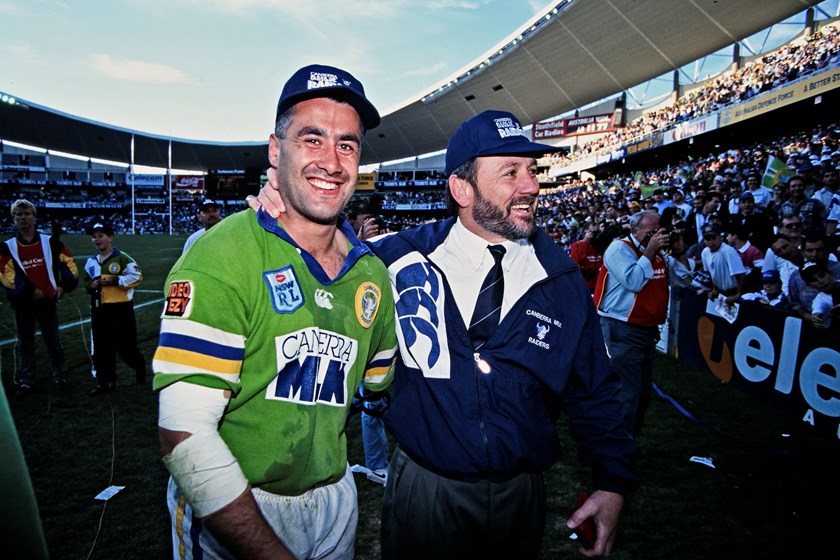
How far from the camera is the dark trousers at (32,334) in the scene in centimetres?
684

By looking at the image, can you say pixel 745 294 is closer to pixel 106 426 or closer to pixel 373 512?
pixel 373 512

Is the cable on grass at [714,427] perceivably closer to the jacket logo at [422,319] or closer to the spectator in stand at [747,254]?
the spectator in stand at [747,254]

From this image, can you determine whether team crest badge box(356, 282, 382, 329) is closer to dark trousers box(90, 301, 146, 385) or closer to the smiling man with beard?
the smiling man with beard

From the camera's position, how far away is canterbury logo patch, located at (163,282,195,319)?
145 centimetres

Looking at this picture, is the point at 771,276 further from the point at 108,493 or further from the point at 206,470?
the point at 108,493

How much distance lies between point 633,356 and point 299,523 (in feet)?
15.2

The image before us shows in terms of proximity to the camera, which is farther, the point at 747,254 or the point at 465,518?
the point at 747,254

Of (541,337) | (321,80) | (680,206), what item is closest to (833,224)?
(680,206)

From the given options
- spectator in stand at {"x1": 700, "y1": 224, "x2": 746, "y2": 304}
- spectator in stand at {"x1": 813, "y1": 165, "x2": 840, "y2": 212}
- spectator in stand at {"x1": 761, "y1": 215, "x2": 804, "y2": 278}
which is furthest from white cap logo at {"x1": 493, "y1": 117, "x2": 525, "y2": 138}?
spectator in stand at {"x1": 813, "y1": 165, "x2": 840, "y2": 212}

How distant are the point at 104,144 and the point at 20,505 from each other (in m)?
89.0

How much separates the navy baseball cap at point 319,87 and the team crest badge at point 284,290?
2.09 ft

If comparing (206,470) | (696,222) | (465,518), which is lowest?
(465,518)

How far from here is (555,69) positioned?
4400cm

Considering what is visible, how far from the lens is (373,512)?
170 inches
